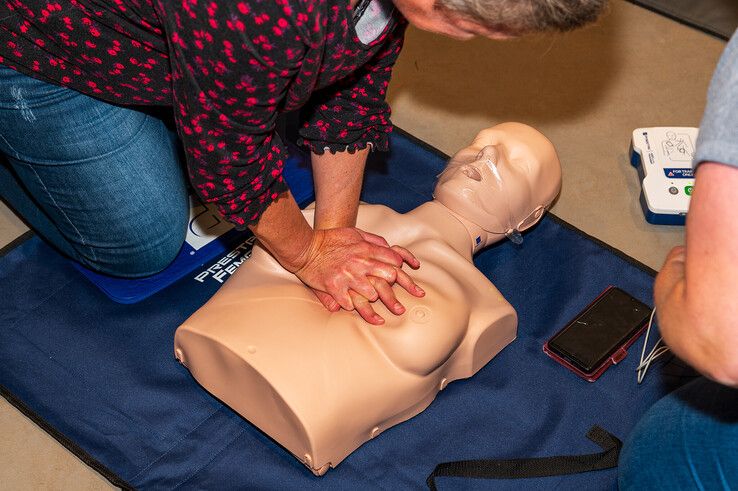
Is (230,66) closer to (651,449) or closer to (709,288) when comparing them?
(709,288)

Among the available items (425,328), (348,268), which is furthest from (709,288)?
(348,268)

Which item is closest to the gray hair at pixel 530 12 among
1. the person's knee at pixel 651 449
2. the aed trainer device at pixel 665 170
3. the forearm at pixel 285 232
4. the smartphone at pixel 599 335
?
the forearm at pixel 285 232

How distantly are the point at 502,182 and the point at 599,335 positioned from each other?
33 centimetres

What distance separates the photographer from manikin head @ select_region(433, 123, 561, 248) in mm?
1687

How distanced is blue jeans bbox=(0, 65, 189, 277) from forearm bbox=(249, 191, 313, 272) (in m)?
0.29

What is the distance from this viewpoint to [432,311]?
1447 millimetres

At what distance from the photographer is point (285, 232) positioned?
1.41m

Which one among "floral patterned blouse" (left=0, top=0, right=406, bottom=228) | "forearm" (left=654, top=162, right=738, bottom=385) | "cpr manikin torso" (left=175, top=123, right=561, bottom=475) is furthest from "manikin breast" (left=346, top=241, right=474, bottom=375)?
"forearm" (left=654, top=162, right=738, bottom=385)

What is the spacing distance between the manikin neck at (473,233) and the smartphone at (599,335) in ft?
0.70

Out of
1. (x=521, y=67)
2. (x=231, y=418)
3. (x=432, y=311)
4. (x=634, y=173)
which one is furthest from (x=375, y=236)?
(x=521, y=67)

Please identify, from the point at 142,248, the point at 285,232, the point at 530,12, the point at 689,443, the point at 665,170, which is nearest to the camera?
the point at 530,12

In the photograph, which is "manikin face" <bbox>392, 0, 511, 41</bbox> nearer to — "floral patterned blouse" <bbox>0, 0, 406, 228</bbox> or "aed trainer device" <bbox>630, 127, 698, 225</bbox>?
"floral patterned blouse" <bbox>0, 0, 406, 228</bbox>

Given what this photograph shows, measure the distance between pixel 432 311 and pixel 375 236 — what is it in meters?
0.19

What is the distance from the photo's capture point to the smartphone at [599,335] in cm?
160
